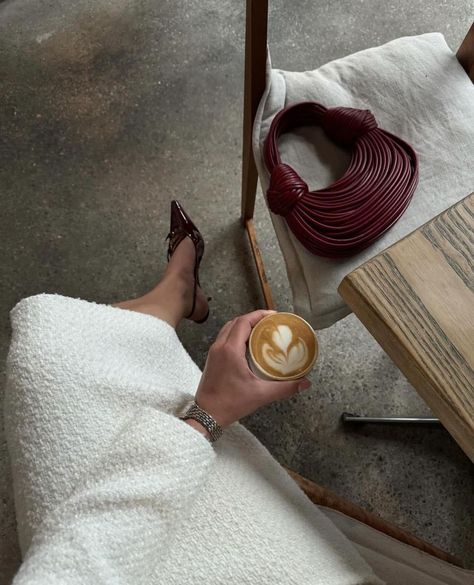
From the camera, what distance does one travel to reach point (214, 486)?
0.63 m

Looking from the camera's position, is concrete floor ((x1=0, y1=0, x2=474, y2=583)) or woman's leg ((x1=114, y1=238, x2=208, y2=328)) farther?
concrete floor ((x1=0, y1=0, x2=474, y2=583))

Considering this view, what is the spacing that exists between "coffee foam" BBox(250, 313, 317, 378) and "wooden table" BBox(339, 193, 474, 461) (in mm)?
181

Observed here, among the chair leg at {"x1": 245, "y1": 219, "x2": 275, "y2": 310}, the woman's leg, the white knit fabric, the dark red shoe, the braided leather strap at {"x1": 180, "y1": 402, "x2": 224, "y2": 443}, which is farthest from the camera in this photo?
Result: the chair leg at {"x1": 245, "y1": 219, "x2": 275, "y2": 310}

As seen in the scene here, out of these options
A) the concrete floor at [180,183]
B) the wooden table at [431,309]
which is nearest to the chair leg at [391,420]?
the concrete floor at [180,183]

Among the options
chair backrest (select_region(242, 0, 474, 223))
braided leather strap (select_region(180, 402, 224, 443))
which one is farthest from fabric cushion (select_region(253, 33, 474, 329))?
braided leather strap (select_region(180, 402, 224, 443))

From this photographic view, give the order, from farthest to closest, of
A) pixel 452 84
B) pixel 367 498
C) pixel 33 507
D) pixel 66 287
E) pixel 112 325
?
pixel 66 287 → pixel 367 498 → pixel 452 84 → pixel 112 325 → pixel 33 507

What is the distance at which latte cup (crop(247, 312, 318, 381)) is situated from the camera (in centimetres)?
65

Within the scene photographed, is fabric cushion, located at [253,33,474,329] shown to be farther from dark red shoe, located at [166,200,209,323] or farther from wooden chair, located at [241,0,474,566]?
dark red shoe, located at [166,200,209,323]

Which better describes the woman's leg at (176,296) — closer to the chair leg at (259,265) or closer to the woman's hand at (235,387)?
the chair leg at (259,265)

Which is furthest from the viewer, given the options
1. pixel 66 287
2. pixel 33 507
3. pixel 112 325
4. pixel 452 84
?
pixel 66 287

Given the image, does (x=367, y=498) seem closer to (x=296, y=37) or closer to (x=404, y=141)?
(x=404, y=141)

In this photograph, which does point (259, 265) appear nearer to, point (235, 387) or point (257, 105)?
point (257, 105)

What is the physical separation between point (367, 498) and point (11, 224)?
107 cm

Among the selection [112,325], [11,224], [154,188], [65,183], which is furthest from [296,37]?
[112,325]
